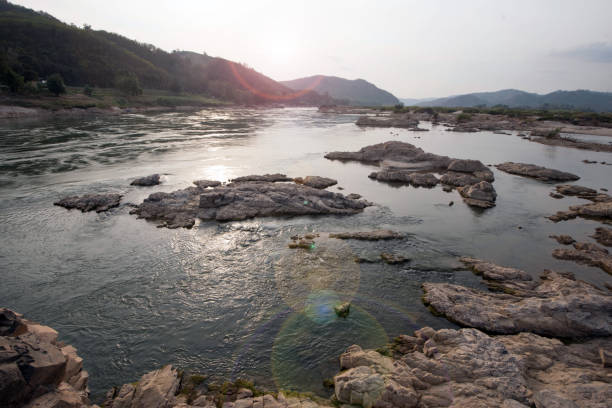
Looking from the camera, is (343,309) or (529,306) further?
(343,309)

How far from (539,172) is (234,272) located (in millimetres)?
41234

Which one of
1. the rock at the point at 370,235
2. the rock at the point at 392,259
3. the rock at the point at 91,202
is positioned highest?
the rock at the point at 91,202

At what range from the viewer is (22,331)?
30.2 feet

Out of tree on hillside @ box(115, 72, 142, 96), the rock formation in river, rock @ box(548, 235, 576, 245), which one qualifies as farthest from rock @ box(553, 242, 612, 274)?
tree on hillside @ box(115, 72, 142, 96)

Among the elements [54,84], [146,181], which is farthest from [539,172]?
[54,84]

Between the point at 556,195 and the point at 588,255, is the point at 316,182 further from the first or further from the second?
the point at 556,195

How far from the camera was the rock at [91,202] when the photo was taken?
2508cm

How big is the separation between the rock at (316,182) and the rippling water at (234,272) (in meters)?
1.25

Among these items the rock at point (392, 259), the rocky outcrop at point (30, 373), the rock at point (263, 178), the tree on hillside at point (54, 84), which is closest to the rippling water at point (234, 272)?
the rock at point (392, 259)

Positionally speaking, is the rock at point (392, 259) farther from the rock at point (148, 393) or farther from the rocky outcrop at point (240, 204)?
the rock at point (148, 393)

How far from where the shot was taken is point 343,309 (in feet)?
46.4

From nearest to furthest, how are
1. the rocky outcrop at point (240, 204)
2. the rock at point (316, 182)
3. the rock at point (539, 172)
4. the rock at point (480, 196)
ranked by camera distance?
the rocky outcrop at point (240, 204) < the rock at point (480, 196) < the rock at point (316, 182) < the rock at point (539, 172)

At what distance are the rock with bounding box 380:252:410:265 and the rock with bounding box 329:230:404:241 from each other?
2315 millimetres

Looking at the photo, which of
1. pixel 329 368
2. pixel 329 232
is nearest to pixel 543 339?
pixel 329 368
